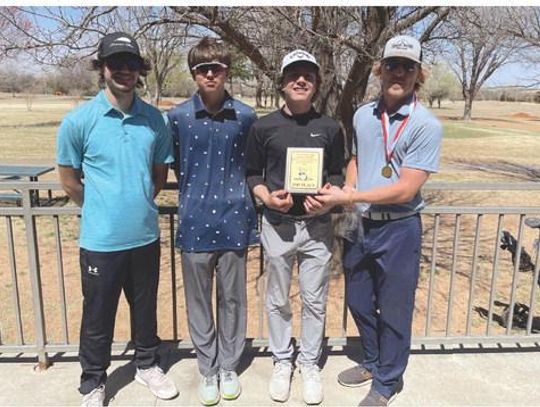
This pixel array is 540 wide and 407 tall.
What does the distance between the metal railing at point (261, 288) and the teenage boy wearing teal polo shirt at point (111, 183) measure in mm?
340

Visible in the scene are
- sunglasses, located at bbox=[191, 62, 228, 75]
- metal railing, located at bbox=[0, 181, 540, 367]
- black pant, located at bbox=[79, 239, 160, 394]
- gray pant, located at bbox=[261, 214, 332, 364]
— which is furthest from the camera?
metal railing, located at bbox=[0, 181, 540, 367]

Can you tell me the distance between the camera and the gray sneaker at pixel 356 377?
3.07 metres

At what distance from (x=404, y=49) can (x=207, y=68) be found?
98 cm

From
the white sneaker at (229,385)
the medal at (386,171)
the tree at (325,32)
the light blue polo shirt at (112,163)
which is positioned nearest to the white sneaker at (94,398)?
the white sneaker at (229,385)

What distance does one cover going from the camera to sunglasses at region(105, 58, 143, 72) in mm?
2461

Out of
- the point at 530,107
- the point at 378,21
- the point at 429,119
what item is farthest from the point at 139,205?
the point at 530,107

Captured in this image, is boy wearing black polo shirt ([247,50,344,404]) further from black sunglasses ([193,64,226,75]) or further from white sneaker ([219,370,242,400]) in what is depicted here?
black sunglasses ([193,64,226,75])

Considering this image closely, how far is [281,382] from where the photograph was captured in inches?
116

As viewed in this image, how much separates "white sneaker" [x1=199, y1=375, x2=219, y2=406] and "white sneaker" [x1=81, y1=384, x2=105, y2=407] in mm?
566

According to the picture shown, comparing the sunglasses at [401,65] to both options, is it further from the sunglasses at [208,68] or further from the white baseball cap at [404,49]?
the sunglasses at [208,68]

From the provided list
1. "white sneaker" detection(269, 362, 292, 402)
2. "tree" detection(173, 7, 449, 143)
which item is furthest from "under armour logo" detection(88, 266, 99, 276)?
"tree" detection(173, 7, 449, 143)

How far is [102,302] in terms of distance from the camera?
2.69 meters

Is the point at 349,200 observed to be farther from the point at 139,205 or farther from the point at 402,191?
the point at 139,205

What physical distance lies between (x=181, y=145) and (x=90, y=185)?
51 cm
